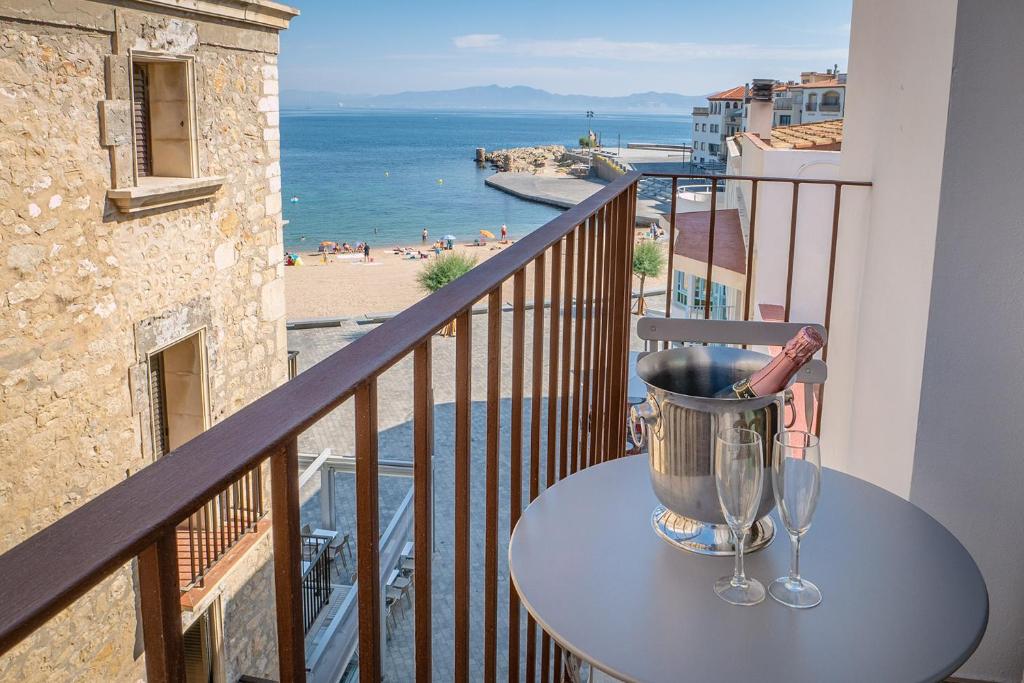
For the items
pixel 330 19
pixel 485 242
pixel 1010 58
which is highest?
pixel 330 19

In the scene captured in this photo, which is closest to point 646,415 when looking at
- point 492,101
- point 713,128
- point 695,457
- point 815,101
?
point 695,457

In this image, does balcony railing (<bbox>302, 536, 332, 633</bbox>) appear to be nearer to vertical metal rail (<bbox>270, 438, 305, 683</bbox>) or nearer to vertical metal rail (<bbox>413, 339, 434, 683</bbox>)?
vertical metal rail (<bbox>413, 339, 434, 683</bbox>)

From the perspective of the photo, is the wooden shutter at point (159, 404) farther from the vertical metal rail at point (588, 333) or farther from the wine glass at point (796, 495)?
the wine glass at point (796, 495)

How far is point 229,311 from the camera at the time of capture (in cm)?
687

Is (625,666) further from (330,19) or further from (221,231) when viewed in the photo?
(330,19)

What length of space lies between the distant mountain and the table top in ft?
586

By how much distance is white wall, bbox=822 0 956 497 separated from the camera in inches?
78.2

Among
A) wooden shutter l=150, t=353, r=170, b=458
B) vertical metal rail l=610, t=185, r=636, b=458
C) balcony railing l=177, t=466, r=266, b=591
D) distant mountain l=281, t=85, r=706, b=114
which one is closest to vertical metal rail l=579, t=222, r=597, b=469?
vertical metal rail l=610, t=185, r=636, b=458

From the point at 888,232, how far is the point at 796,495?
169cm

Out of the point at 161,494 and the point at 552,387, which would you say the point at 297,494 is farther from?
the point at 552,387

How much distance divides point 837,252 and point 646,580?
2.88m

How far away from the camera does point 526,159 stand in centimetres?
6569

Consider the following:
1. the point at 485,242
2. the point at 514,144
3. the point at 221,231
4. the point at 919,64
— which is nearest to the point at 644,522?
the point at 919,64

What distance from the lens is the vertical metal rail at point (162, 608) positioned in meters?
0.47
